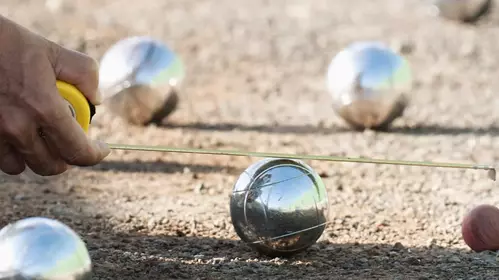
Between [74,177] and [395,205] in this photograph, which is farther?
[74,177]

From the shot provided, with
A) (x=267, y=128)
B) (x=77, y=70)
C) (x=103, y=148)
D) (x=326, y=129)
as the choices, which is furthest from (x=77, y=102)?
(x=326, y=129)

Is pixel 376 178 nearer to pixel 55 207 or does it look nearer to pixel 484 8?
pixel 55 207

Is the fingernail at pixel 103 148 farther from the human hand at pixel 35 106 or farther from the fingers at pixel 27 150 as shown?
the fingers at pixel 27 150

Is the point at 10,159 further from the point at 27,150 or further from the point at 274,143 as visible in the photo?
the point at 274,143

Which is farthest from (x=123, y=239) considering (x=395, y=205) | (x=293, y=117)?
(x=293, y=117)

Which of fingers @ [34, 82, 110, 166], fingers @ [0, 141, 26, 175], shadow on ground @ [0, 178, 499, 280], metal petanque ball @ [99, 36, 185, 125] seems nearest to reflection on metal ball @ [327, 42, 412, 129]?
metal petanque ball @ [99, 36, 185, 125]

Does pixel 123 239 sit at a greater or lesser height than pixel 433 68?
lesser

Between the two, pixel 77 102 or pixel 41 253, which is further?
pixel 77 102
